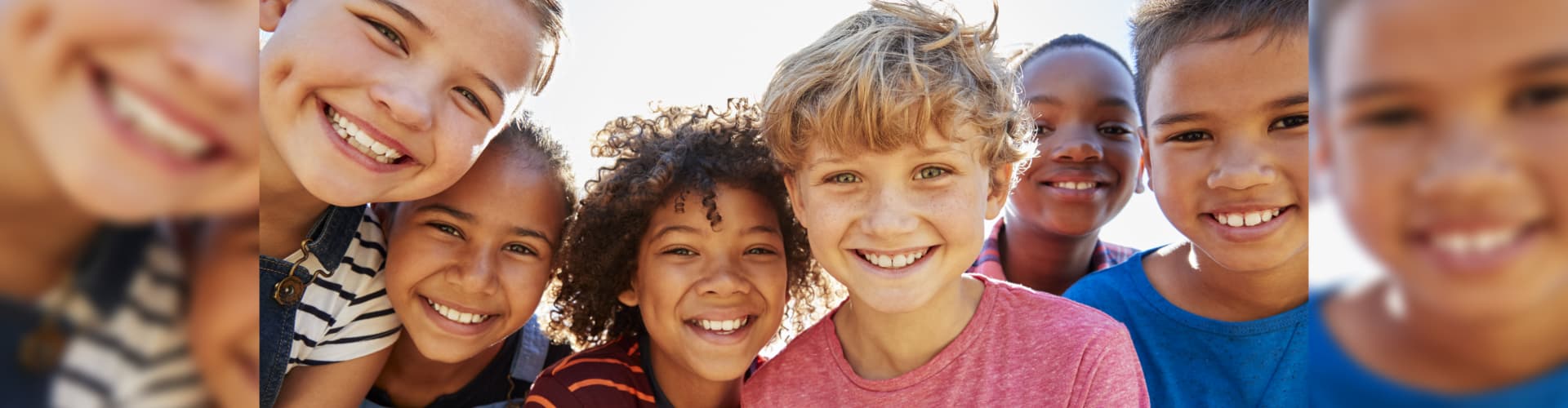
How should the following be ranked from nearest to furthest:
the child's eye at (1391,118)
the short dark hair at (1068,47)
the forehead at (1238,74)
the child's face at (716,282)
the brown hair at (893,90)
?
the child's eye at (1391,118)
the brown hair at (893,90)
the forehead at (1238,74)
the child's face at (716,282)
the short dark hair at (1068,47)

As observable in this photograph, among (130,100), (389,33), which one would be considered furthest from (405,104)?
(130,100)

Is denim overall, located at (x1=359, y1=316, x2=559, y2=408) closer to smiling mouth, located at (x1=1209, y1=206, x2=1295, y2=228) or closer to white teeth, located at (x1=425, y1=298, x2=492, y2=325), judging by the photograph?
white teeth, located at (x1=425, y1=298, x2=492, y2=325)

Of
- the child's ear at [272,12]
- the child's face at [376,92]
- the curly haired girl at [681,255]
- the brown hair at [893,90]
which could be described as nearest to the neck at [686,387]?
the curly haired girl at [681,255]

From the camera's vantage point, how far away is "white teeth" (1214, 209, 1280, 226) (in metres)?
1.95

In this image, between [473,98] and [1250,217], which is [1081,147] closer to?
[1250,217]

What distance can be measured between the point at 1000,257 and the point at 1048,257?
179 mm

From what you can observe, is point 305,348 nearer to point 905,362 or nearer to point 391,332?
point 391,332

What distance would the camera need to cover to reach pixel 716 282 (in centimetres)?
201

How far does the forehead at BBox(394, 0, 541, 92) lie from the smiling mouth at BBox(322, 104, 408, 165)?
0.63 ft

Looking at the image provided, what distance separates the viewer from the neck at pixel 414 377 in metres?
2.35

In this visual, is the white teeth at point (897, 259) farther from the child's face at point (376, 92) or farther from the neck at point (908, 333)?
the child's face at point (376, 92)

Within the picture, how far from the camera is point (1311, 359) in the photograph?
607mm

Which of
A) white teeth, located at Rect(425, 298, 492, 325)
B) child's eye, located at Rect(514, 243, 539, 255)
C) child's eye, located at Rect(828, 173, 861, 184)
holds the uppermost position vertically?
child's eye, located at Rect(828, 173, 861, 184)

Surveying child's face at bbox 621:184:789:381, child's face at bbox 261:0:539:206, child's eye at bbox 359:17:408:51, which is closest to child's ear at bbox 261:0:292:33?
child's face at bbox 261:0:539:206
